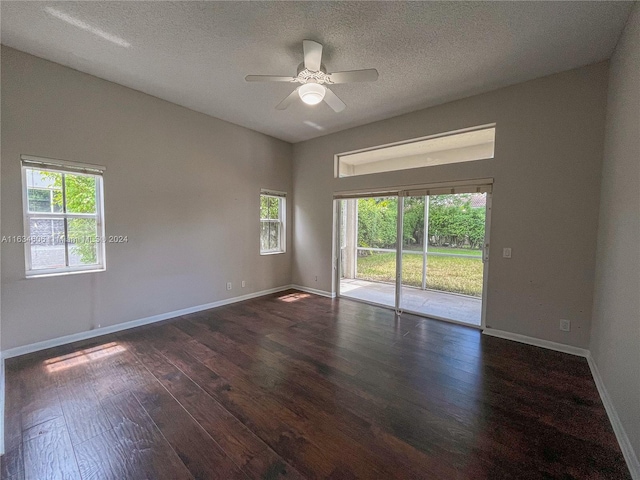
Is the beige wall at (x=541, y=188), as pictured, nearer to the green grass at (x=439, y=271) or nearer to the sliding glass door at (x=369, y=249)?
the green grass at (x=439, y=271)

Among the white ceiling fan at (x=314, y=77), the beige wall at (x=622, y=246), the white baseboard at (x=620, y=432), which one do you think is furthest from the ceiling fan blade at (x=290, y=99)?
the white baseboard at (x=620, y=432)

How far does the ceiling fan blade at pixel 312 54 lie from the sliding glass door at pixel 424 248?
2359mm

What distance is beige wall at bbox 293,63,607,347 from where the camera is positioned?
109 inches

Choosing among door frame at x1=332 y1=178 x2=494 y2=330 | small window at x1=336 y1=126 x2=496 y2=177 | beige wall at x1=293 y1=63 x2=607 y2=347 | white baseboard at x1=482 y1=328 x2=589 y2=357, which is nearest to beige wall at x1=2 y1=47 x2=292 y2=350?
door frame at x1=332 y1=178 x2=494 y2=330

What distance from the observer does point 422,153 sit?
402cm

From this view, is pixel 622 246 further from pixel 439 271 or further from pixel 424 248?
pixel 439 271

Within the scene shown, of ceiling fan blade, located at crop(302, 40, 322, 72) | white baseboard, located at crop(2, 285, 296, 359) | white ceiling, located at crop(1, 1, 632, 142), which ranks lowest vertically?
white baseboard, located at crop(2, 285, 296, 359)

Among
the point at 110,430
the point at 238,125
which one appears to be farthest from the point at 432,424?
the point at 238,125

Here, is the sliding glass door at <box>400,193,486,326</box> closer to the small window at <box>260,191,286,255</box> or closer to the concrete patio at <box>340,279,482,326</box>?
the concrete patio at <box>340,279,482,326</box>

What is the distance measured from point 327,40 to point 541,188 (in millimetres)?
2824

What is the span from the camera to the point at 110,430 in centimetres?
176

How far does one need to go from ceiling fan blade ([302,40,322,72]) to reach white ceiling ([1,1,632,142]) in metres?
0.19

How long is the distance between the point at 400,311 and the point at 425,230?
55.2 inches

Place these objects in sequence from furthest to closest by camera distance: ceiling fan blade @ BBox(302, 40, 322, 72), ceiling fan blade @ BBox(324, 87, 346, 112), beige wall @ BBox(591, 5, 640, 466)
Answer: ceiling fan blade @ BBox(324, 87, 346, 112) < ceiling fan blade @ BBox(302, 40, 322, 72) < beige wall @ BBox(591, 5, 640, 466)
